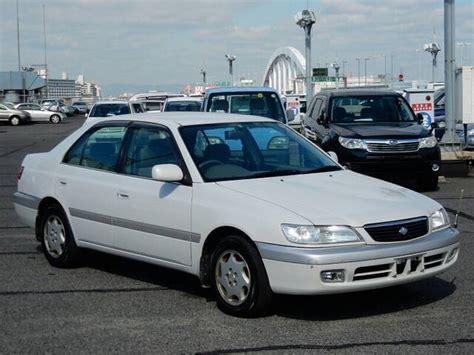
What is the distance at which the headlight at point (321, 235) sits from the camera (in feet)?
17.3

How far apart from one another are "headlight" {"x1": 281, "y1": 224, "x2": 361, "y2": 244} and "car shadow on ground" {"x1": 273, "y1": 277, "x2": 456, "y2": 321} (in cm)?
70

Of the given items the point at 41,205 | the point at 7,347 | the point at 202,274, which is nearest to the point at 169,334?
the point at 202,274

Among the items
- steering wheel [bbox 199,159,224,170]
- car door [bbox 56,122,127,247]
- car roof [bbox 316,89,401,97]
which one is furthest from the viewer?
car roof [bbox 316,89,401,97]

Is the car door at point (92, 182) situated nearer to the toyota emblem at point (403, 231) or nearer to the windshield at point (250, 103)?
the toyota emblem at point (403, 231)

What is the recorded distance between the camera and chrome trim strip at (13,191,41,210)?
767 cm

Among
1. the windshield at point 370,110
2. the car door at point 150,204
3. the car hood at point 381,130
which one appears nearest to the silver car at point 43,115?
the windshield at point 370,110

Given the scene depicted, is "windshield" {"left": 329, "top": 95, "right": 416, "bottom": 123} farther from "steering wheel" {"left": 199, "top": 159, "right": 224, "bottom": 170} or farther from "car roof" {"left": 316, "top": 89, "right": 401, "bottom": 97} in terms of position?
"steering wheel" {"left": 199, "top": 159, "right": 224, "bottom": 170}

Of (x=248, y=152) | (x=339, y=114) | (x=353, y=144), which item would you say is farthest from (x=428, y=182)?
(x=248, y=152)

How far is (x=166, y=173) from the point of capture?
6008mm

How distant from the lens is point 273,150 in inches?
265

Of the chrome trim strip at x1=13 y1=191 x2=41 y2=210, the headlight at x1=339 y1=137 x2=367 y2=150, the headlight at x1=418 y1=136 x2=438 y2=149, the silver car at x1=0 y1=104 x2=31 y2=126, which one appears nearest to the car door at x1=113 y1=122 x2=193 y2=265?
the chrome trim strip at x1=13 y1=191 x2=41 y2=210

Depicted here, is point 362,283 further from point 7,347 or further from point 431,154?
point 431,154

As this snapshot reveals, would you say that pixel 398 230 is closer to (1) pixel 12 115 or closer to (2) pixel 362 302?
(2) pixel 362 302

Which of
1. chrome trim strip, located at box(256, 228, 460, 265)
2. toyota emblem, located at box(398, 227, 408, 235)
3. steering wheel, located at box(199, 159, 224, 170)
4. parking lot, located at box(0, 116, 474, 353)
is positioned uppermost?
steering wheel, located at box(199, 159, 224, 170)
